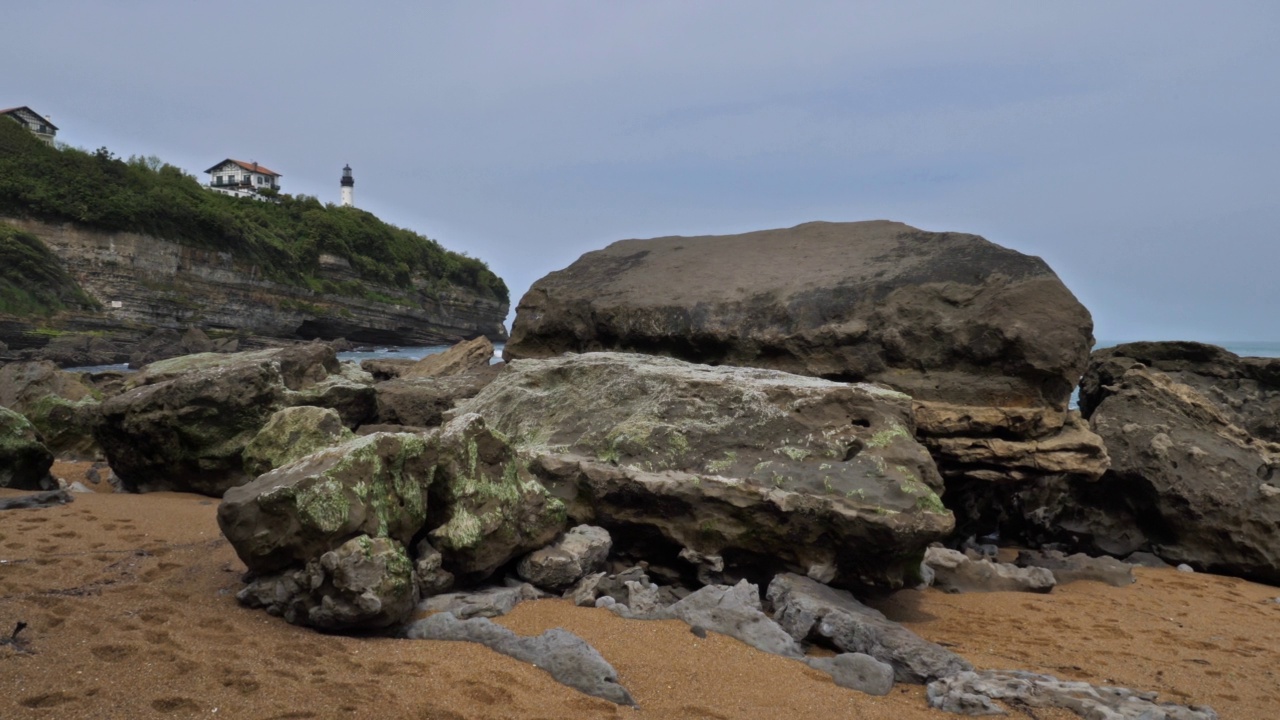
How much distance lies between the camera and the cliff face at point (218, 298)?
44.4 meters

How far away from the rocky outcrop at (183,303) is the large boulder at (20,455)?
104 ft

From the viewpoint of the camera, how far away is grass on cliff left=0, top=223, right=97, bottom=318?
39.8 metres

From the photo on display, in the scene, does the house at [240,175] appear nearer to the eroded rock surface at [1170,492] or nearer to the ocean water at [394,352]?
the ocean water at [394,352]

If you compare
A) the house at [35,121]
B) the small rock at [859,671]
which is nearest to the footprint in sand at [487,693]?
the small rock at [859,671]

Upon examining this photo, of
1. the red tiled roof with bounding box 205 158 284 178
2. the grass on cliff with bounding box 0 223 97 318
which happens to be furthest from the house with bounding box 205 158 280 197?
the grass on cliff with bounding box 0 223 97 318

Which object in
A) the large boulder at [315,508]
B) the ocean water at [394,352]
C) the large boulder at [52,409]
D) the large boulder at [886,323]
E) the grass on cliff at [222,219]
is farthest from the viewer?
the ocean water at [394,352]

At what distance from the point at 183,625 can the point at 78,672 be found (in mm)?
935

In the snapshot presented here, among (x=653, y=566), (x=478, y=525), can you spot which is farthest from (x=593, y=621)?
(x=653, y=566)

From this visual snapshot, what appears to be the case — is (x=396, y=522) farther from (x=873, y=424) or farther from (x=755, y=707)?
(x=873, y=424)

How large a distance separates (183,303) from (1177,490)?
49.8 meters

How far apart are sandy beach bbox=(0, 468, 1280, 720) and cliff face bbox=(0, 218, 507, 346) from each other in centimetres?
4354

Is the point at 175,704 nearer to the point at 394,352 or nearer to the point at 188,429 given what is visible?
the point at 188,429

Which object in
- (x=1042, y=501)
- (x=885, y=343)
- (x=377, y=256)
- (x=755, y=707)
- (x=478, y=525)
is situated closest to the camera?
(x=755, y=707)

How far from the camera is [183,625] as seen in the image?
4.83 metres
